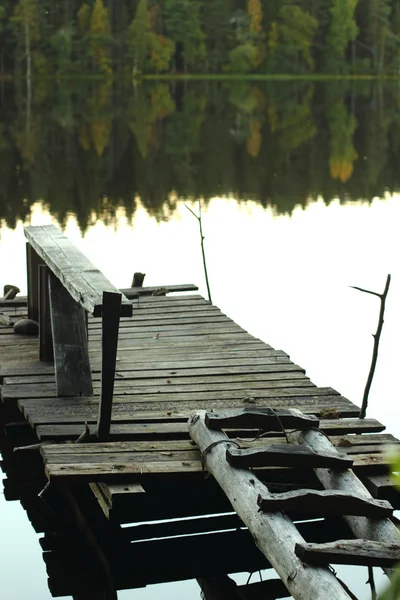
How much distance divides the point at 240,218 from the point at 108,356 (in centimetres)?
1278

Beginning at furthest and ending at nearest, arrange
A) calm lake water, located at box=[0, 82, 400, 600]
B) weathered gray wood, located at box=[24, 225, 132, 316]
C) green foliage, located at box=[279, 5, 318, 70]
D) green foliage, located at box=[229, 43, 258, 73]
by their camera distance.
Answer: green foliage, located at box=[279, 5, 318, 70] < green foliage, located at box=[229, 43, 258, 73] < calm lake water, located at box=[0, 82, 400, 600] < weathered gray wood, located at box=[24, 225, 132, 316]

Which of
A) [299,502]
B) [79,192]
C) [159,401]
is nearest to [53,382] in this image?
[159,401]

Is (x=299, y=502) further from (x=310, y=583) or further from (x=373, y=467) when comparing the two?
(x=373, y=467)

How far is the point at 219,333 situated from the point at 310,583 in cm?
448

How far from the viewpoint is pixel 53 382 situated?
710 cm

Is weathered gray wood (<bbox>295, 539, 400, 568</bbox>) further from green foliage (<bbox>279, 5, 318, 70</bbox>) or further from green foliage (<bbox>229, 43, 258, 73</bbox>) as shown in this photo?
green foliage (<bbox>279, 5, 318, 70</bbox>)

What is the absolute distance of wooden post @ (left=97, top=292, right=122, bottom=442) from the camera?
230 inches

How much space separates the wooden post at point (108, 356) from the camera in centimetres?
584

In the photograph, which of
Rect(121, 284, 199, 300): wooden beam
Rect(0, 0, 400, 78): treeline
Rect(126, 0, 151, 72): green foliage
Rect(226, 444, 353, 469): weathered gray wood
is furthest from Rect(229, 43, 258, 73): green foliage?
Rect(226, 444, 353, 469): weathered gray wood

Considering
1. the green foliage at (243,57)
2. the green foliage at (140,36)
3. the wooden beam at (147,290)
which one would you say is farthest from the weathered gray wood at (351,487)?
the green foliage at (243,57)

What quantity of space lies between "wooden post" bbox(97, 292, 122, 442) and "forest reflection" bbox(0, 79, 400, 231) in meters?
11.7

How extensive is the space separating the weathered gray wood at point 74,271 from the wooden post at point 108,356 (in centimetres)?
6

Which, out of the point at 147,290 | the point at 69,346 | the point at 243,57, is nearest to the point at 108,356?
the point at 69,346

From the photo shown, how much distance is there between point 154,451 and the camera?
5.84 metres
